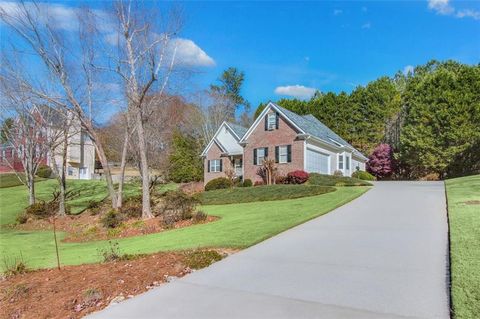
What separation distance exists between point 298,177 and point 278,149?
373 cm

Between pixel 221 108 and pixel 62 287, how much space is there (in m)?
39.5

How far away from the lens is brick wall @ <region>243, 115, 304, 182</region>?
83.5 feet

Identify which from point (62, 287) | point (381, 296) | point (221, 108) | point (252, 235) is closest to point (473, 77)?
point (221, 108)

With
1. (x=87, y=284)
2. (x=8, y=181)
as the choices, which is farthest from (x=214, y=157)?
(x=87, y=284)

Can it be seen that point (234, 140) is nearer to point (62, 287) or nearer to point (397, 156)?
point (397, 156)

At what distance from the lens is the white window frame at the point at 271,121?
2711cm

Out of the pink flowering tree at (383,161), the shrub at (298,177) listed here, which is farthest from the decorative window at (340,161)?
the pink flowering tree at (383,161)

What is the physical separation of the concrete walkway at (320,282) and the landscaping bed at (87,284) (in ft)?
1.04

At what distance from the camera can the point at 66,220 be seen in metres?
18.5

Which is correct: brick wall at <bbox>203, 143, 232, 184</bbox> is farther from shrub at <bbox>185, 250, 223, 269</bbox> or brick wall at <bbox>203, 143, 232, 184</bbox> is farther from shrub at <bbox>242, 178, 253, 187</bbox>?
shrub at <bbox>185, 250, 223, 269</bbox>

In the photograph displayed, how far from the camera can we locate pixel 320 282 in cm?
515

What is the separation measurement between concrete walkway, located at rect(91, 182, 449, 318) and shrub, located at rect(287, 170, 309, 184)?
14763mm

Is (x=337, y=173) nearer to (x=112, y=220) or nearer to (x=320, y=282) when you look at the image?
(x=112, y=220)

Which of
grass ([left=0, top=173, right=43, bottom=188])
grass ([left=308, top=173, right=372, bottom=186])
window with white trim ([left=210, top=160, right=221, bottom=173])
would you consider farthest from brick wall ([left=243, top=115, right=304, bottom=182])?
→ grass ([left=0, top=173, right=43, bottom=188])
